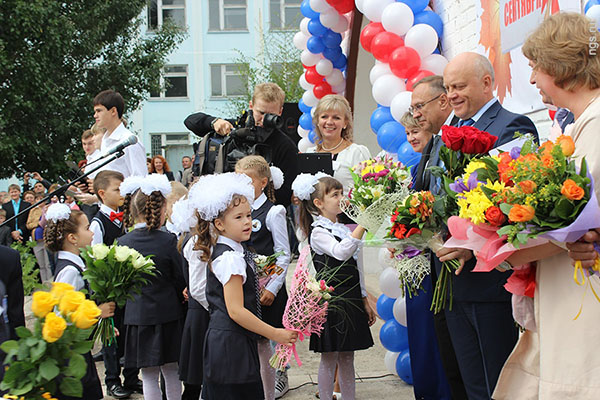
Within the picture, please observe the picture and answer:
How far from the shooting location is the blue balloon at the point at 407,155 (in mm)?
4512

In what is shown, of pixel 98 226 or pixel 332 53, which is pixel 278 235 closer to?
pixel 98 226

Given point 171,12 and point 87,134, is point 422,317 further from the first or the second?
point 171,12

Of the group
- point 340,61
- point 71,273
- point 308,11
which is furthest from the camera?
point 340,61

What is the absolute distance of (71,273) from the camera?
4.09 m

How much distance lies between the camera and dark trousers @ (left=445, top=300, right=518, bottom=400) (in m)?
3.06

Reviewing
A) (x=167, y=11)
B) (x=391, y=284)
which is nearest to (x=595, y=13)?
(x=391, y=284)

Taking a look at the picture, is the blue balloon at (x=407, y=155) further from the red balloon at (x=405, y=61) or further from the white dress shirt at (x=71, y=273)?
the white dress shirt at (x=71, y=273)

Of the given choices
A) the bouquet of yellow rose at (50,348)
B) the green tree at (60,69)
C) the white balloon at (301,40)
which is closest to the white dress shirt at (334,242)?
the bouquet of yellow rose at (50,348)

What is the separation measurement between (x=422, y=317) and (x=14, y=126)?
12.2 m

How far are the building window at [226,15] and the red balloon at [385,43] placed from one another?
907 inches

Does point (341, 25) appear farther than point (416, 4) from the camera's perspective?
Yes

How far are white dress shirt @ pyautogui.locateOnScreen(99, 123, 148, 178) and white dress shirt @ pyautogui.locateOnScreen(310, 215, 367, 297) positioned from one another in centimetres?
164

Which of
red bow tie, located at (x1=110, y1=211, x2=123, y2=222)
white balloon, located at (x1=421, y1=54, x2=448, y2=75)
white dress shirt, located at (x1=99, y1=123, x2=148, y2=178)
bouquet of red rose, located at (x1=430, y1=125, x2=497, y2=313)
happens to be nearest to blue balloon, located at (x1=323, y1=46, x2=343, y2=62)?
white balloon, located at (x1=421, y1=54, x2=448, y2=75)

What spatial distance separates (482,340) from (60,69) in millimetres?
13668
